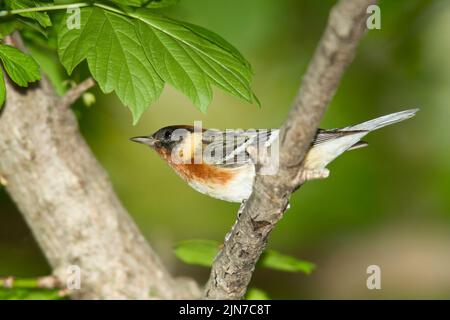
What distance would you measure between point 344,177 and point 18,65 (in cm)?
443

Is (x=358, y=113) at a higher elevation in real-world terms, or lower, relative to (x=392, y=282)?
higher

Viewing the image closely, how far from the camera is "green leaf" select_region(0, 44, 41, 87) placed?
248 cm

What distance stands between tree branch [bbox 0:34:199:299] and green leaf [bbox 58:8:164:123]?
2.89 ft

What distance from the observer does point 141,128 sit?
622 cm

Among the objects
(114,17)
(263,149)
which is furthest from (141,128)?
(263,149)

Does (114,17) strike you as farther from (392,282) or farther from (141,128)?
(392,282)

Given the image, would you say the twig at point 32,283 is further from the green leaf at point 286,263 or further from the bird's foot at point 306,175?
the bird's foot at point 306,175

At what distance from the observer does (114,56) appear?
2.55 m

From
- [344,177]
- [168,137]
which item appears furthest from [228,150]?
[344,177]

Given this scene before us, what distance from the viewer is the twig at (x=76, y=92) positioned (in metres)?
3.27

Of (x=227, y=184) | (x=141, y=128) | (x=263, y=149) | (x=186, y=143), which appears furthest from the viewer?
(x=141, y=128)

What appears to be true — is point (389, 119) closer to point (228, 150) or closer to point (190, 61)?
point (228, 150)

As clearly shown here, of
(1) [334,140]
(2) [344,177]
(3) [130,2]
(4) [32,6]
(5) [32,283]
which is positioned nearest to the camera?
(4) [32,6]
